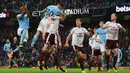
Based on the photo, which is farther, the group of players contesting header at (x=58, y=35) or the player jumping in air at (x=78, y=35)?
the player jumping in air at (x=78, y=35)

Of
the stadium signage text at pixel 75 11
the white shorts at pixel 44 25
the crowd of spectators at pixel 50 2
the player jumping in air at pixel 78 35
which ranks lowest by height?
the player jumping in air at pixel 78 35

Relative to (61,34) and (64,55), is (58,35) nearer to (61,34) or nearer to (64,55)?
(64,55)

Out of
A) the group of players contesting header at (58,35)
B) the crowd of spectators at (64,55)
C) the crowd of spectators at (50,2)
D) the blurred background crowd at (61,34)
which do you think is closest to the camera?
the group of players contesting header at (58,35)

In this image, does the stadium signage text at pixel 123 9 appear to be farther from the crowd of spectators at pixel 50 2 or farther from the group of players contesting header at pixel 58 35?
the group of players contesting header at pixel 58 35

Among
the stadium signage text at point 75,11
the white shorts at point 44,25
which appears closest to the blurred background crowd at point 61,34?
the stadium signage text at point 75,11

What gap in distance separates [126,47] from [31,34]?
40.8ft

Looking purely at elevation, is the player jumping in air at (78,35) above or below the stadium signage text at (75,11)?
below

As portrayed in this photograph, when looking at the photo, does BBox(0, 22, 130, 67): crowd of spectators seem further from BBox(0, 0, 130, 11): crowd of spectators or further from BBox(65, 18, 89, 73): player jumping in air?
BBox(65, 18, 89, 73): player jumping in air

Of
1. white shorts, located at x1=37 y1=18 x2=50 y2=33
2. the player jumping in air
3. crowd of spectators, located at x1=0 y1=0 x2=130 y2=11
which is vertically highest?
crowd of spectators, located at x1=0 y1=0 x2=130 y2=11

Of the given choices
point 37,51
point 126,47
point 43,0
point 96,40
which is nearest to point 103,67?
point 96,40

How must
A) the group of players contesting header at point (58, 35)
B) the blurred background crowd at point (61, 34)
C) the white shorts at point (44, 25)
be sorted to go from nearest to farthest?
the group of players contesting header at point (58, 35) < the white shorts at point (44, 25) < the blurred background crowd at point (61, 34)

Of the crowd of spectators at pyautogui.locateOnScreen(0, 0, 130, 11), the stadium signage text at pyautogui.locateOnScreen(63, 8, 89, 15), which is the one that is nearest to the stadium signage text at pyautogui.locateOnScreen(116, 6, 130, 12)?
the crowd of spectators at pyautogui.locateOnScreen(0, 0, 130, 11)

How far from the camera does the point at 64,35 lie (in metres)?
41.4

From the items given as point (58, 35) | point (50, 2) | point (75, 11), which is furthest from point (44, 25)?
point (50, 2)
